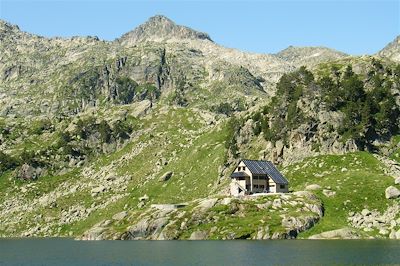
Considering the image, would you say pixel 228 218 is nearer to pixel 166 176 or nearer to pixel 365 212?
pixel 365 212

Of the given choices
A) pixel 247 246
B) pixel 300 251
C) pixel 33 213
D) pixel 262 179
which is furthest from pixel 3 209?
pixel 300 251

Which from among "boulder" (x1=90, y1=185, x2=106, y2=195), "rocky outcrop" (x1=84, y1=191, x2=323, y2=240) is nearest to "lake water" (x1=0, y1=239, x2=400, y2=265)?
"rocky outcrop" (x1=84, y1=191, x2=323, y2=240)

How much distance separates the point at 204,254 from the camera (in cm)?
8400

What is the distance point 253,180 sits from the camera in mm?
145750

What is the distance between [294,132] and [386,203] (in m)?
46.8

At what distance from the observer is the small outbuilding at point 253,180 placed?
474 feet

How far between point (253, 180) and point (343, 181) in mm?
24166

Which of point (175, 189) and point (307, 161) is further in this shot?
point (175, 189)

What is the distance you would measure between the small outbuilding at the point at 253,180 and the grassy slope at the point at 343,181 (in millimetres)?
4613

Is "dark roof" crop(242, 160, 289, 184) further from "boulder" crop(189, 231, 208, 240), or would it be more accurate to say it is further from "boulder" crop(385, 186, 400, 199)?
"boulder" crop(385, 186, 400, 199)

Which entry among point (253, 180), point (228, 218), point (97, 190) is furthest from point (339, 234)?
point (97, 190)

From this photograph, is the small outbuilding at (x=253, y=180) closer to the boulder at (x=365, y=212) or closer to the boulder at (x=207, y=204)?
the boulder at (x=207, y=204)

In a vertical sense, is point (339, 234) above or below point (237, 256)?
below

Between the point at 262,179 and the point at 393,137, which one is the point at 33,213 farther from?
the point at 393,137
